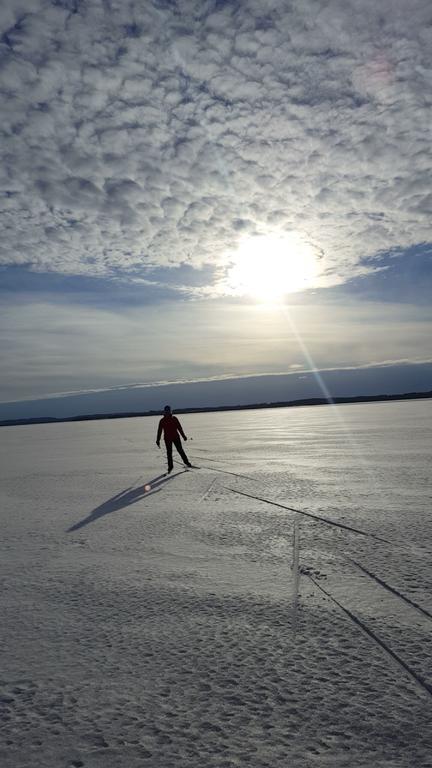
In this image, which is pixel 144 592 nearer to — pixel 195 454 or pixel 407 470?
pixel 407 470

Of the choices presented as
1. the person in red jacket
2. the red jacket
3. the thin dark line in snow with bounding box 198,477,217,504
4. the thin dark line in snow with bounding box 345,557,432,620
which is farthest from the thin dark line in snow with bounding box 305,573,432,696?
the red jacket

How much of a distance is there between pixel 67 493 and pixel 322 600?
22.9ft

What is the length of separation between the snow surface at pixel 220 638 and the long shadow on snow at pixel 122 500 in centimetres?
9

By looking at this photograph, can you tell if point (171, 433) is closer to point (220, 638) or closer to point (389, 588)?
point (389, 588)

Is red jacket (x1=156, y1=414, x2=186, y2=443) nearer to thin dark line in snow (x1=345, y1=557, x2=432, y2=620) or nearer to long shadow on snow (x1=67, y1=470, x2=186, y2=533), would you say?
long shadow on snow (x1=67, y1=470, x2=186, y2=533)

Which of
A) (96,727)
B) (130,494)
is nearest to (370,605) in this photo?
(96,727)

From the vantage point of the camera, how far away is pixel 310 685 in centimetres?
283

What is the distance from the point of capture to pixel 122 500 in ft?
28.7

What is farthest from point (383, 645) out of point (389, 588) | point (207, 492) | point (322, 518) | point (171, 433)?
point (171, 433)

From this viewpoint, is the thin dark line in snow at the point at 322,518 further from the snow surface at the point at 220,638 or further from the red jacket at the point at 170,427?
the red jacket at the point at 170,427

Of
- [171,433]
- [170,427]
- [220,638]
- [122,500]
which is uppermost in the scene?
[170,427]

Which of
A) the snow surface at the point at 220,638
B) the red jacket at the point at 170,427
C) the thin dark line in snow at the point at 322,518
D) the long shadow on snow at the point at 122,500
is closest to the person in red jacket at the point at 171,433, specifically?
the red jacket at the point at 170,427

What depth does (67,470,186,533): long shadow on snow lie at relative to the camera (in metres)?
7.28

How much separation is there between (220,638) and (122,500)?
5601mm
